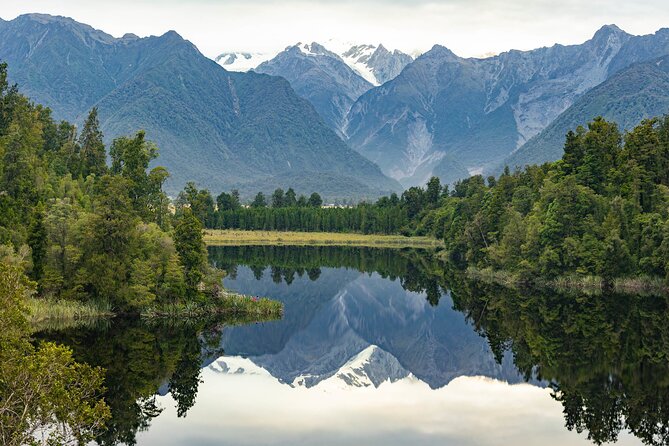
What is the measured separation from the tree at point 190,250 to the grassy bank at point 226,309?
1.93 meters

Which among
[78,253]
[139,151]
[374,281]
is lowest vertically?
[374,281]

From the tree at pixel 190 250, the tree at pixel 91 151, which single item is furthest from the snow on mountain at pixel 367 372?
the tree at pixel 91 151

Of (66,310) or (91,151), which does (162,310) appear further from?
(91,151)

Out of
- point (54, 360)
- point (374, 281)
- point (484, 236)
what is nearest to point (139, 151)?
point (374, 281)

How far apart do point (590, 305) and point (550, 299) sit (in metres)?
7.57

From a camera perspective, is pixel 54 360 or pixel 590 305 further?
pixel 590 305

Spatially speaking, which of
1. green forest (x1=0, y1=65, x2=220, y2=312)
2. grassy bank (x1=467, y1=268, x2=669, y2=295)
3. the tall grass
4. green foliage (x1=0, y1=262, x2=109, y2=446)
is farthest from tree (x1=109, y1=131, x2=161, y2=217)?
green foliage (x1=0, y1=262, x2=109, y2=446)

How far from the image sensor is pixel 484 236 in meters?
150

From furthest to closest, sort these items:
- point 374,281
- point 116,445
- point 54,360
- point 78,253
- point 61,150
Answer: point 374,281
point 61,150
point 78,253
point 116,445
point 54,360

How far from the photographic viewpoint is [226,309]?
90.9 metres

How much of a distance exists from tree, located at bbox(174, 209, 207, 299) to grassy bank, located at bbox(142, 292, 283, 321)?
193 cm

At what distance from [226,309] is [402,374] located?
28.2m

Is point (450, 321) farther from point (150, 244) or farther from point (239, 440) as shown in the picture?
point (239, 440)

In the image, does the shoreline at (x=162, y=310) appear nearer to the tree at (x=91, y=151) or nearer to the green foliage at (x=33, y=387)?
the green foliage at (x=33, y=387)
